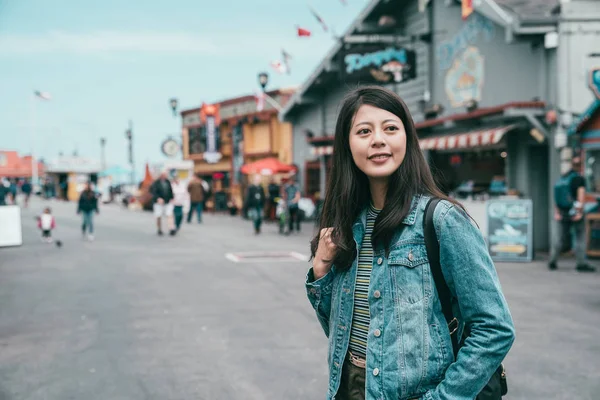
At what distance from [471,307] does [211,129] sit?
32.9m

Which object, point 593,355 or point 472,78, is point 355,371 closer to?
point 593,355

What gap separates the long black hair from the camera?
6.67ft

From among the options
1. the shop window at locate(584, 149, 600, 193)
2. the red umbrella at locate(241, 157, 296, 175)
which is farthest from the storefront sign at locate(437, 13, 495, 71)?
the red umbrella at locate(241, 157, 296, 175)

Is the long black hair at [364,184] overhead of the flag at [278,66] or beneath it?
beneath

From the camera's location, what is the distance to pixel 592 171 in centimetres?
1263

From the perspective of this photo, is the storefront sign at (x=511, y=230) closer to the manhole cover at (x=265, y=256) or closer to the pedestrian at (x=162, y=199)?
the manhole cover at (x=265, y=256)

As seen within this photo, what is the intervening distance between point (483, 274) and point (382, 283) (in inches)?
12.0

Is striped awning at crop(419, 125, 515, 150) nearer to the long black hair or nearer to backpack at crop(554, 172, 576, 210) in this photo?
backpack at crop(554, 172, 576, 210)

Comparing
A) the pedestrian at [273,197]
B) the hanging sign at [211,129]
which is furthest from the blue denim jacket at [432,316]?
the hanging sign at [211,129]

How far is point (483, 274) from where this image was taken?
1885 millimetres

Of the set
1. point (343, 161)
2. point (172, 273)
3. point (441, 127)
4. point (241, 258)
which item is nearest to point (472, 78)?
point (441, 127)

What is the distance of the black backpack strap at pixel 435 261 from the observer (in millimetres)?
1940

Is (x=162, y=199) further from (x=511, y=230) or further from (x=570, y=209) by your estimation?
(x=570, y=209)

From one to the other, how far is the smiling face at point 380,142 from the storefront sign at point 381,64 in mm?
14644
